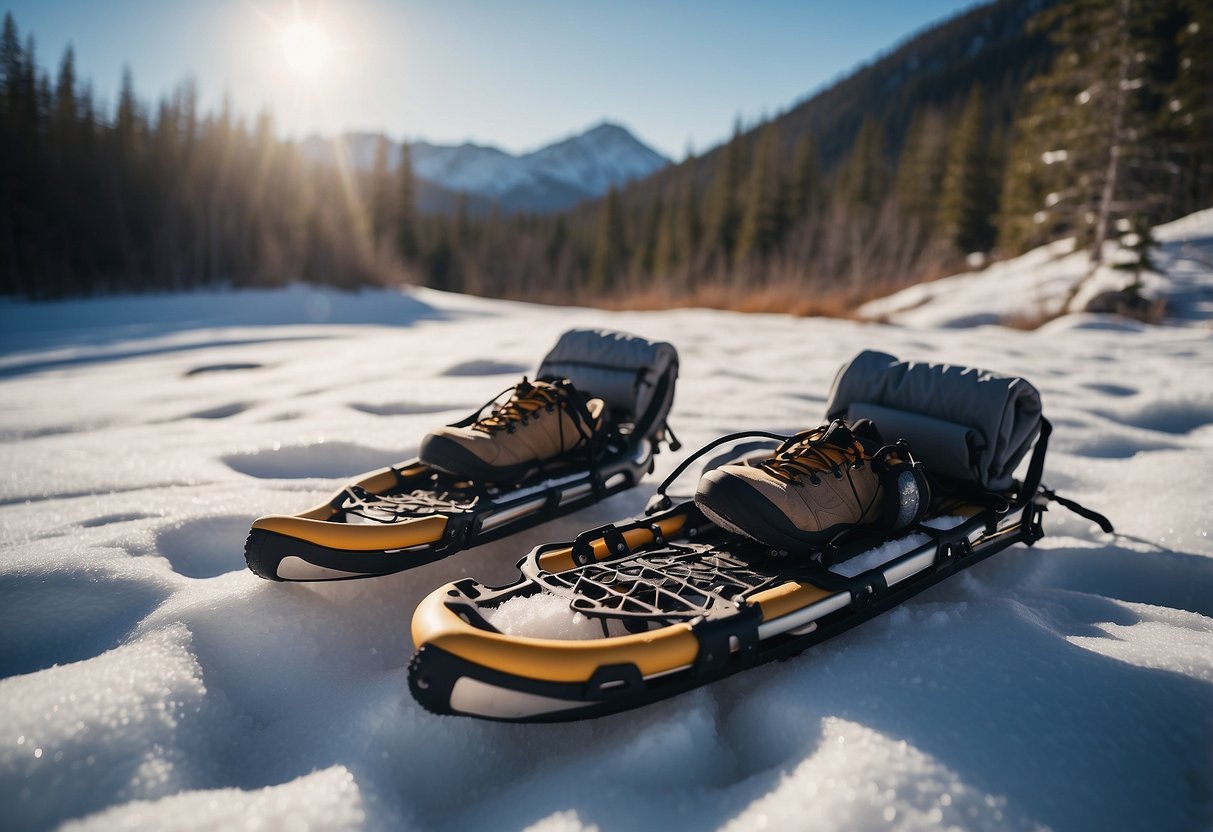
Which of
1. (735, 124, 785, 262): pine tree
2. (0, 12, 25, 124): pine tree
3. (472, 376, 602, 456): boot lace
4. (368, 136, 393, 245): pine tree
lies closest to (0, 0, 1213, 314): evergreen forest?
(0, 12, 25, 124): pine tree

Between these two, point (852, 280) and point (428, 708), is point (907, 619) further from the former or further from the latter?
point (852, 280)

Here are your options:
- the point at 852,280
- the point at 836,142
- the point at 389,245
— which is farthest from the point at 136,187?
the point at 836,142

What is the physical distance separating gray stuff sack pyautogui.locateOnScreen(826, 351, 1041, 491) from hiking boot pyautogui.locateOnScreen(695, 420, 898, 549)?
343 millimetres

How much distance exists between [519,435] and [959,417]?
1.46 m

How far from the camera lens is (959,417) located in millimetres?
2074

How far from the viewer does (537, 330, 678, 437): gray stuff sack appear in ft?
8.96

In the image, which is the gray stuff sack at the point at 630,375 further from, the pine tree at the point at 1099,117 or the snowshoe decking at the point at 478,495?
the pine tree at the point at 1099,117

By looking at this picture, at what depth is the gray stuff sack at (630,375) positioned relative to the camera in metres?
2.73

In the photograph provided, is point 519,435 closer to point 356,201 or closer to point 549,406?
point 549,406

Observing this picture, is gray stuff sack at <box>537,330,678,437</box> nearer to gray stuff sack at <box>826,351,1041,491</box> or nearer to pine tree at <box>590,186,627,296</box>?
gray stuff sack at <box>826,351,1041,491</box>

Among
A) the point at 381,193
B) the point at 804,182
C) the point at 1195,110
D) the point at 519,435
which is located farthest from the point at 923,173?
the point at 519,435

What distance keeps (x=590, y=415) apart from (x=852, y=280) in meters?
10.2

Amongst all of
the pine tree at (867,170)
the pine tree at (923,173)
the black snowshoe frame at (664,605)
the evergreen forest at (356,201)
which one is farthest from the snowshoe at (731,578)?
the pine tree at (867,170)

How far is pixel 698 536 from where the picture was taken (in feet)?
6.06
